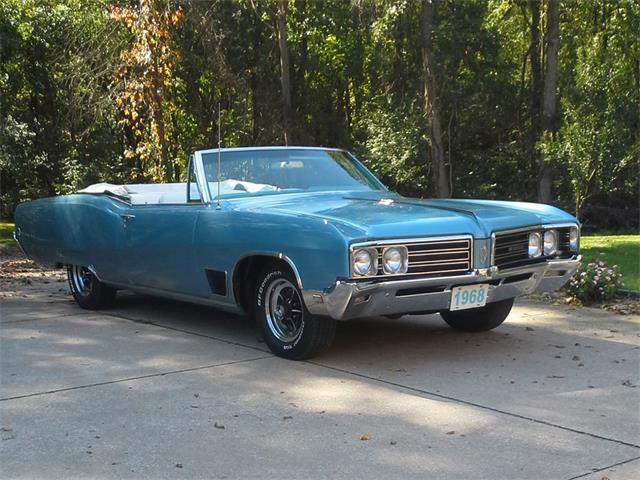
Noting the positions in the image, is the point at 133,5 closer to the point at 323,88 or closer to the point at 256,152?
the point at 256,152

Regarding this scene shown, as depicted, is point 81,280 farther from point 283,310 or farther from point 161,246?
point 283,310

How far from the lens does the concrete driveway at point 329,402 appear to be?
161 inches

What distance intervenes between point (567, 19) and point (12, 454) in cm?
2711

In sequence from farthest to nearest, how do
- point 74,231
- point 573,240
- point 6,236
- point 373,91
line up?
point 373,91 → point 6,236 → point 74,231 → point 573,240

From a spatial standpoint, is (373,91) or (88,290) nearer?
(88,290)

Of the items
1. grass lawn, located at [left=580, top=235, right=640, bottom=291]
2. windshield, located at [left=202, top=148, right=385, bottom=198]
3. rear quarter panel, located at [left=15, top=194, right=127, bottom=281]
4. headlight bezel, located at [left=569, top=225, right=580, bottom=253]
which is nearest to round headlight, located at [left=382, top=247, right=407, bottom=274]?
headlight bezel, located at [left=569, top=225, right=580, bottom=253]

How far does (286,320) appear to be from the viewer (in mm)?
6305

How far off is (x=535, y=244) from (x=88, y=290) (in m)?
4.63

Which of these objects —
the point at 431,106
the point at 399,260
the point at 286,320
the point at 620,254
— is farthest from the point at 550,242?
the point at 431,106

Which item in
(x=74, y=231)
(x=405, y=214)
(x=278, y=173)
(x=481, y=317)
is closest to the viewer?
(x=405, y=214)

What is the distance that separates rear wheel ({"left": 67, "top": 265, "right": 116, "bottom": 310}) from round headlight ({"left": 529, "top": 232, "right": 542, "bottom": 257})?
425cm

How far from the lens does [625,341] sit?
270 inches

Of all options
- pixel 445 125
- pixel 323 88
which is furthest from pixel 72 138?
pixel 445 125

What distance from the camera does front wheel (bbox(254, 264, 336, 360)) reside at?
603 centimetres
